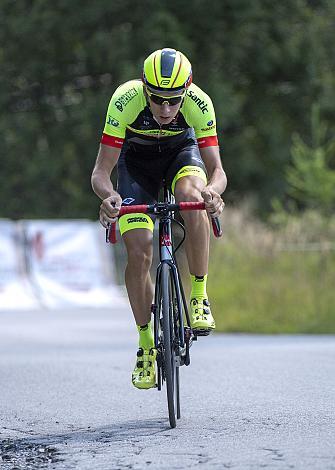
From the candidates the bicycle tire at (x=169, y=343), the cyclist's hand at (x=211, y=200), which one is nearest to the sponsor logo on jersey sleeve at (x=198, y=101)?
the cyclist's hand at (x=211, y=200)

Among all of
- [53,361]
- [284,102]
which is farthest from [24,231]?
[284,102]

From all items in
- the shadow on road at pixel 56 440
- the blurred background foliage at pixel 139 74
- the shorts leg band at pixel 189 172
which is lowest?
the shadow on road at pixel 56 440

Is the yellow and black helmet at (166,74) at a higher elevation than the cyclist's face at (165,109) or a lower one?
higher

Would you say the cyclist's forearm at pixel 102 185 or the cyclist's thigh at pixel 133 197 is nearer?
the cyclist's forearm at pixel 102 185

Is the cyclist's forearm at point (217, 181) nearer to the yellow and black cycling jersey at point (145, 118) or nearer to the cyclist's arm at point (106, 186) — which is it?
the yellow and black cycling jersey at point (145, 118)

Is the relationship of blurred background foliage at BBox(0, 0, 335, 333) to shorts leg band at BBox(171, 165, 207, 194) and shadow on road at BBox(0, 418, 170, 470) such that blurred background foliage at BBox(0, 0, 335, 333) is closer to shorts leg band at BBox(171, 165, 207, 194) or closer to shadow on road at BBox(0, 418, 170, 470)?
shorts leg band at BBox(171, 165, 207, 194)

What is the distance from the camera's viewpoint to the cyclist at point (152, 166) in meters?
7.95

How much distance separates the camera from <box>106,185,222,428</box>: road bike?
7.64 meters

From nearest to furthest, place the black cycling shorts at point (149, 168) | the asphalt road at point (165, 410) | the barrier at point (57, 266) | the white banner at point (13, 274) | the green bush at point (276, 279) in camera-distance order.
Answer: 1. the asphalt road at point (165, 410)
2. the black cycling shorts at point (149, 168)
3. the green bush at point (276, 279)
4. the white banner at point (13, 274)
5. the barrier at point (57, 266)

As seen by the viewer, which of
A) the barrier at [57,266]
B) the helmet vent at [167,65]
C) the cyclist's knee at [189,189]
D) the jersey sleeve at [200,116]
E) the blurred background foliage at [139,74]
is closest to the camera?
the helmet vent at [167,65]

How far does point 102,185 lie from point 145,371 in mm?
1090

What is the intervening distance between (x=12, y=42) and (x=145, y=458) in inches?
1361

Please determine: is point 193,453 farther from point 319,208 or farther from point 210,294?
point 319,208

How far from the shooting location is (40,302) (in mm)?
22312
